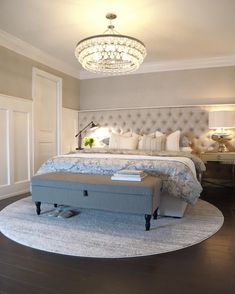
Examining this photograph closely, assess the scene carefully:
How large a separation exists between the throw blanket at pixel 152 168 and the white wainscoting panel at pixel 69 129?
193 centimetres

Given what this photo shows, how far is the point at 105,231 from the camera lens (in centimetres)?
242

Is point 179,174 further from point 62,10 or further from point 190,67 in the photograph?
point 190,67

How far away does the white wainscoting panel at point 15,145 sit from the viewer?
12.2 ft

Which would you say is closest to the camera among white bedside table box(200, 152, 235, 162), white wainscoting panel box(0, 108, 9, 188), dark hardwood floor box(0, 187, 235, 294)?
dark hardwood floor box(0, 187, 235, 294)

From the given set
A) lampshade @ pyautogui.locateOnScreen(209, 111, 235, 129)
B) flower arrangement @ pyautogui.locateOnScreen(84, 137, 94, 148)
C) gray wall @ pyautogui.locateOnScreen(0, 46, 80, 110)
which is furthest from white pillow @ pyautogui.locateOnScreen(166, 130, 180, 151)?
gray wall @ pyautogui.locateOnScreen(0, 46, 80, 110)

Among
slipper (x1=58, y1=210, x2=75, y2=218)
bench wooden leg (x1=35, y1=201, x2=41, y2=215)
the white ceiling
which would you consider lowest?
slipper (x1=58, y1=210, x2=75, y2=218)

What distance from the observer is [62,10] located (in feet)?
9.45

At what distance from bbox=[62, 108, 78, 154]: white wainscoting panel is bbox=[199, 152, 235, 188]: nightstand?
261cm

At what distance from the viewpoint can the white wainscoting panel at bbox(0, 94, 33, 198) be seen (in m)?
3.71

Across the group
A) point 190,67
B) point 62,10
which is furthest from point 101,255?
point 190,67

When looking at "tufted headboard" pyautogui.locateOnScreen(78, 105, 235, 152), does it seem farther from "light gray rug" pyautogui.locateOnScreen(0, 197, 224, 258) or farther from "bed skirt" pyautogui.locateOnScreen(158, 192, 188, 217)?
"bed skirt" pyautogui.locateOnScreen(158, 192, 188, 217)

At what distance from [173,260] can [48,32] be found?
322 centimetres

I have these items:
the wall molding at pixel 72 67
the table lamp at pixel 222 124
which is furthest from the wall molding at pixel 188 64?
the table lamp at pixel 222 124

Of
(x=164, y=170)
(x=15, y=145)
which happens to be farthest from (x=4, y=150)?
(x=164, y=170)
